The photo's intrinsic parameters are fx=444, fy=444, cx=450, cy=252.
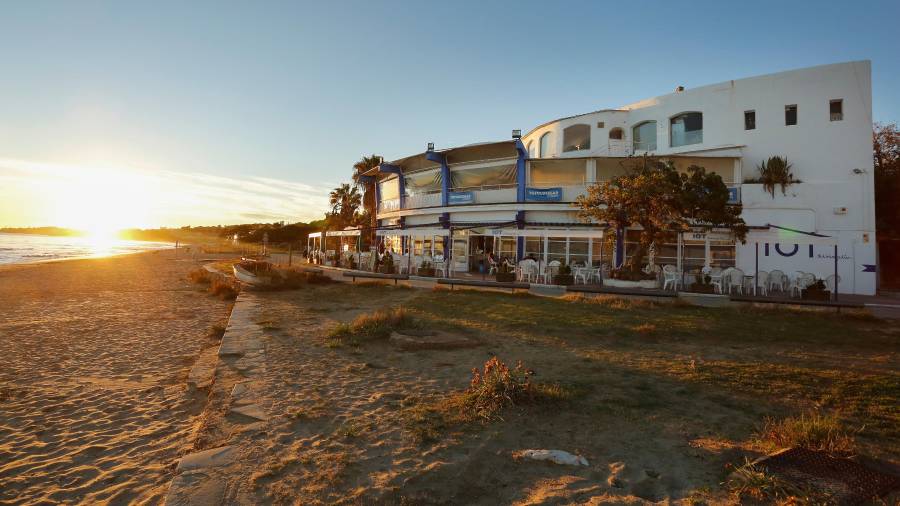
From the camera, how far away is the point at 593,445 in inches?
143

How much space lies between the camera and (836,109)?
20.0 metres

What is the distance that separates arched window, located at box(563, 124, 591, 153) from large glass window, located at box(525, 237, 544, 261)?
6.44m

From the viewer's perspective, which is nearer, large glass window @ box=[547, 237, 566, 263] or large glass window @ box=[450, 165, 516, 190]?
large glass window @ box=[547, 237, 566, 263]

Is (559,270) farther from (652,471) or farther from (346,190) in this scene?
(346,190)

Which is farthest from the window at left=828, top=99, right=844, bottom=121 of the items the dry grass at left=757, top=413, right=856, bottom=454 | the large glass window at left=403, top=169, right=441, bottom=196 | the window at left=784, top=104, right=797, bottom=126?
the dry grass at left=757, top=413, right=856, bottom=454

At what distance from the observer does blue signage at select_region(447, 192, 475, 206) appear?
1006 inches

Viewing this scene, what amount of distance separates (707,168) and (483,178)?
11.7 meters

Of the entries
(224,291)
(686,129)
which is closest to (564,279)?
(686,129)

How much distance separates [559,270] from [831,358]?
39.6 feet

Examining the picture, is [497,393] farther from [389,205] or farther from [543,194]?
[389,205]

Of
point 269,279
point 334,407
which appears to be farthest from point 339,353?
point 269,279

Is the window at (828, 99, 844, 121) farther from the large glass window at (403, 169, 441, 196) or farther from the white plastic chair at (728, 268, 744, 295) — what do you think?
the large glass window at (403, 169, 441, 196)

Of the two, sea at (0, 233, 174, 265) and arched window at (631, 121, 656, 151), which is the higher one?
arched window at (631, 121, 656, 151)

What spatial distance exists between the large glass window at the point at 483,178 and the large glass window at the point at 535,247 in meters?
3.32
